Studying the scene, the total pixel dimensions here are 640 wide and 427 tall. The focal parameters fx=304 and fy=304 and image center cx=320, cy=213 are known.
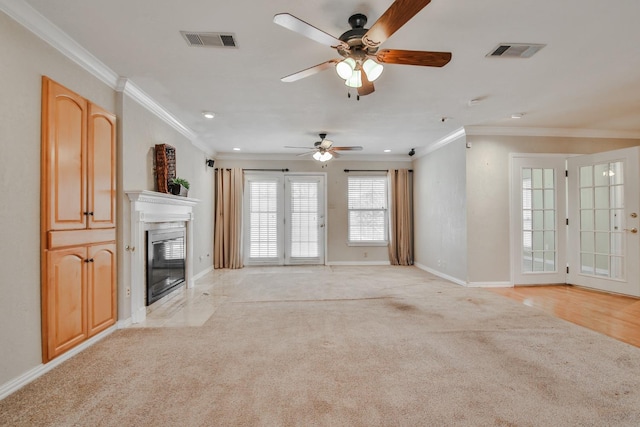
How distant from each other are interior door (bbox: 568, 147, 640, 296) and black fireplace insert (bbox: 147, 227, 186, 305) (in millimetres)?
6370

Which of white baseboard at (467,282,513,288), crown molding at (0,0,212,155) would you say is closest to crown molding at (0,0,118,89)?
crown molding at (0,0,212,155)

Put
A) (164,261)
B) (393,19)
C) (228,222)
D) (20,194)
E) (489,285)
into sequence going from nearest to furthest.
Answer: (393,19) → (20,194) → (164,261) → (489,285) → (228,222)

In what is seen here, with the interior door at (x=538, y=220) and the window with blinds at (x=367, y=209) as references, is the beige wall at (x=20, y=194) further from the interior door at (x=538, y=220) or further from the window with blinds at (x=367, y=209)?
the interior door at (x=538, y=220)

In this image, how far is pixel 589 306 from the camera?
394 cm

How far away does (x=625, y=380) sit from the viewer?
216cm

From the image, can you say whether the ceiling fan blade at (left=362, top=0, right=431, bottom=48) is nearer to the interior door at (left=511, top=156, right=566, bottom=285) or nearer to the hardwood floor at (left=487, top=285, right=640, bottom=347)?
the hardwood floor at (left=487, top=285, right=640, bottom=347)

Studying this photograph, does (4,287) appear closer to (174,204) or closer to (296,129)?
(174,204)

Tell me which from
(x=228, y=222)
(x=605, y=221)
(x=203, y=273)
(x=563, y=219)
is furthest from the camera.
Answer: (x=228, y=222)

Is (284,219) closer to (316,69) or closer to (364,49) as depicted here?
(316,69)

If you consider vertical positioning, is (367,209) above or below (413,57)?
below

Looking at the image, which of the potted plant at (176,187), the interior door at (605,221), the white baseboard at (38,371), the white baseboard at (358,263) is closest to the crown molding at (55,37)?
the potted plant at (176,187)

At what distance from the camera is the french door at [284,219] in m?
7.19

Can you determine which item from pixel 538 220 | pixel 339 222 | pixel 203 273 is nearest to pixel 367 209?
pixel 339 222

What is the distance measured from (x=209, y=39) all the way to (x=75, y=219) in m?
1.90
